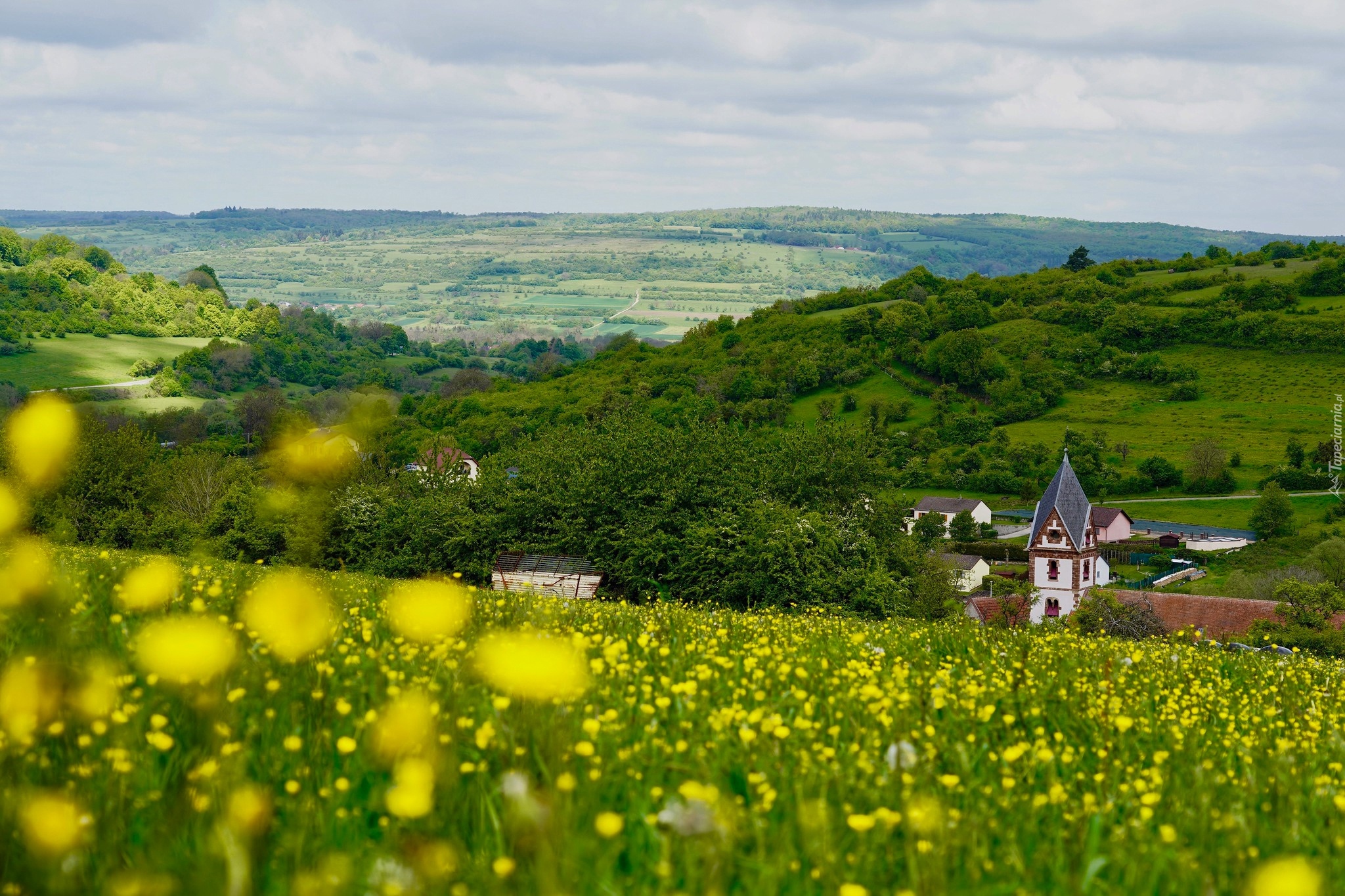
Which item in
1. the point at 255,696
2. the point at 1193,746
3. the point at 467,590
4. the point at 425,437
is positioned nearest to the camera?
the point at 255,696

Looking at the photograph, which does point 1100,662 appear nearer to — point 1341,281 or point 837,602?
point 837,602

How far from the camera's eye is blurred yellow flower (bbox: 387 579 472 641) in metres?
7.77

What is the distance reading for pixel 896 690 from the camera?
691 centimetres

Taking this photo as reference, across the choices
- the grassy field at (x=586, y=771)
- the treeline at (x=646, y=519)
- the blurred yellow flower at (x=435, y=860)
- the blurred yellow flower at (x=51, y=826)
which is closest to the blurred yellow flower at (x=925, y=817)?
the grassy field at (x=586, y=771)

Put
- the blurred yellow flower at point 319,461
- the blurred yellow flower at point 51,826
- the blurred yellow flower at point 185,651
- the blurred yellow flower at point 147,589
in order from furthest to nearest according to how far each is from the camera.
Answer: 1. the blurred yellow flower at point 319,461
2. the blurred yellow flower at point 147,589
3. the blurred yellow flower at point 185,651
4. the blurred yellow flower at point 51,826

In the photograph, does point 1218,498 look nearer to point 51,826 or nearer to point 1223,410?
point 1223,410

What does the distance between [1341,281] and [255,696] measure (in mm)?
214629

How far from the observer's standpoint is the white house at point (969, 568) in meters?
100

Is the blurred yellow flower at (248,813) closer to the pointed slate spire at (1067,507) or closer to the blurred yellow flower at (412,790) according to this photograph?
the blurred yellow flower at (412,790)

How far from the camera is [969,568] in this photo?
337ft

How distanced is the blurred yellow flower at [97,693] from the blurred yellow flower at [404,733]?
108 centimetres

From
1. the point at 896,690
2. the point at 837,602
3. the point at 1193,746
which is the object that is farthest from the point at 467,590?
the point at 837,602

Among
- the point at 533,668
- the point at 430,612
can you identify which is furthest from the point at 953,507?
the point at 533,668

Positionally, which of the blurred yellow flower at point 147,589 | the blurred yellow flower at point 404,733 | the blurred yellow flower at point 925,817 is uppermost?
the blurred yellow flower at point 404,733
